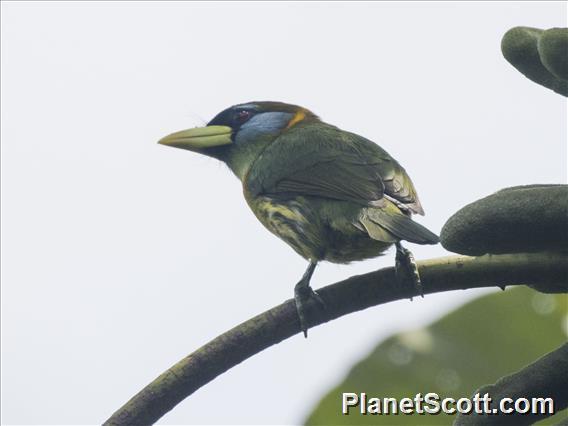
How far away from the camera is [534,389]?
127 cm

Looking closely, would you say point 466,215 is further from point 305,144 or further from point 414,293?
point 305,144

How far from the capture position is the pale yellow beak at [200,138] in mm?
3809

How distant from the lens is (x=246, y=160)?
4039mm

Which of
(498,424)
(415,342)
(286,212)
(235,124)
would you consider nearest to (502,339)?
(415,342)

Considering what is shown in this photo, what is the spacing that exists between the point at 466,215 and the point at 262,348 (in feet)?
1.38

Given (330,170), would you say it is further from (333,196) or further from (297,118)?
(297,118)

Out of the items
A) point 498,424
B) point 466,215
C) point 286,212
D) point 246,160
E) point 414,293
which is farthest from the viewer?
point 246,160

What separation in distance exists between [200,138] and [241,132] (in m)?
0.22

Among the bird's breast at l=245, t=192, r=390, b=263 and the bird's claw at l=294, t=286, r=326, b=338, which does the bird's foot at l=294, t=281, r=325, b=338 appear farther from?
the bird's breast at l=245, t=192, r=390, b=263

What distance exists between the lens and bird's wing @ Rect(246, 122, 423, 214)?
3.22 m

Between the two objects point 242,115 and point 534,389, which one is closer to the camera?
Result: point 534,389

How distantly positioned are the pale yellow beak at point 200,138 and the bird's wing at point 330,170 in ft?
0.88

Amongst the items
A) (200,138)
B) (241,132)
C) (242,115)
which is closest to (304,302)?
(200,138)

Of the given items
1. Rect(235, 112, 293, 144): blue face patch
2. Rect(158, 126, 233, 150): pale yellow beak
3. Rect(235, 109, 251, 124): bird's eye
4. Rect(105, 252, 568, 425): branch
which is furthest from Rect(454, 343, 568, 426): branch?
Rect(235, 109, 251, 124): bird's eye
